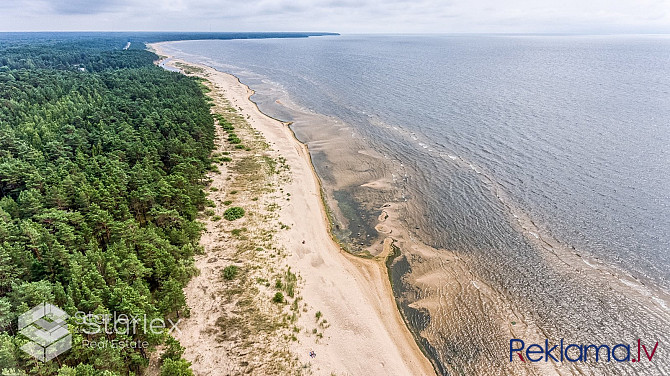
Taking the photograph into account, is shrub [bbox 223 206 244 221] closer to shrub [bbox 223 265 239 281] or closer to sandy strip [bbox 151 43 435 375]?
sandy strip [bbox 151 43 435 375]

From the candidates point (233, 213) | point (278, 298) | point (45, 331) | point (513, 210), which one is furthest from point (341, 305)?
point (513, 210)

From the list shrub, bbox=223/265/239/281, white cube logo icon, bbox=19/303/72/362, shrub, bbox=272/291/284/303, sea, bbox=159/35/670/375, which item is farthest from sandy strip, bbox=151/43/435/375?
white cube logo icon, bbox=19/303/72/362

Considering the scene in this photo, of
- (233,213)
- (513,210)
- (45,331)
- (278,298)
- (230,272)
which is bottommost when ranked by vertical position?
(513,210)

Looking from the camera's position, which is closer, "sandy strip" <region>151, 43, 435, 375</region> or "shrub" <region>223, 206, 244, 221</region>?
"sandy strip" <region>151, 43, 435, 375</region>

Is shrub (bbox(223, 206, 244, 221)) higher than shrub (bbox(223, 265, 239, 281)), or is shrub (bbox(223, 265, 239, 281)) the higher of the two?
shrub (bbox(223, 206, 244, 221))

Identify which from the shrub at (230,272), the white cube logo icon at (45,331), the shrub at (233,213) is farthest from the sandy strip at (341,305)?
the white cube logo icon at (45,331)

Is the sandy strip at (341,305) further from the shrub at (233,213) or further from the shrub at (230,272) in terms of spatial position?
the shrub at (233,213)

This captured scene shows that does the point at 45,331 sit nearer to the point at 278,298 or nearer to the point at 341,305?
the point at 278,298
